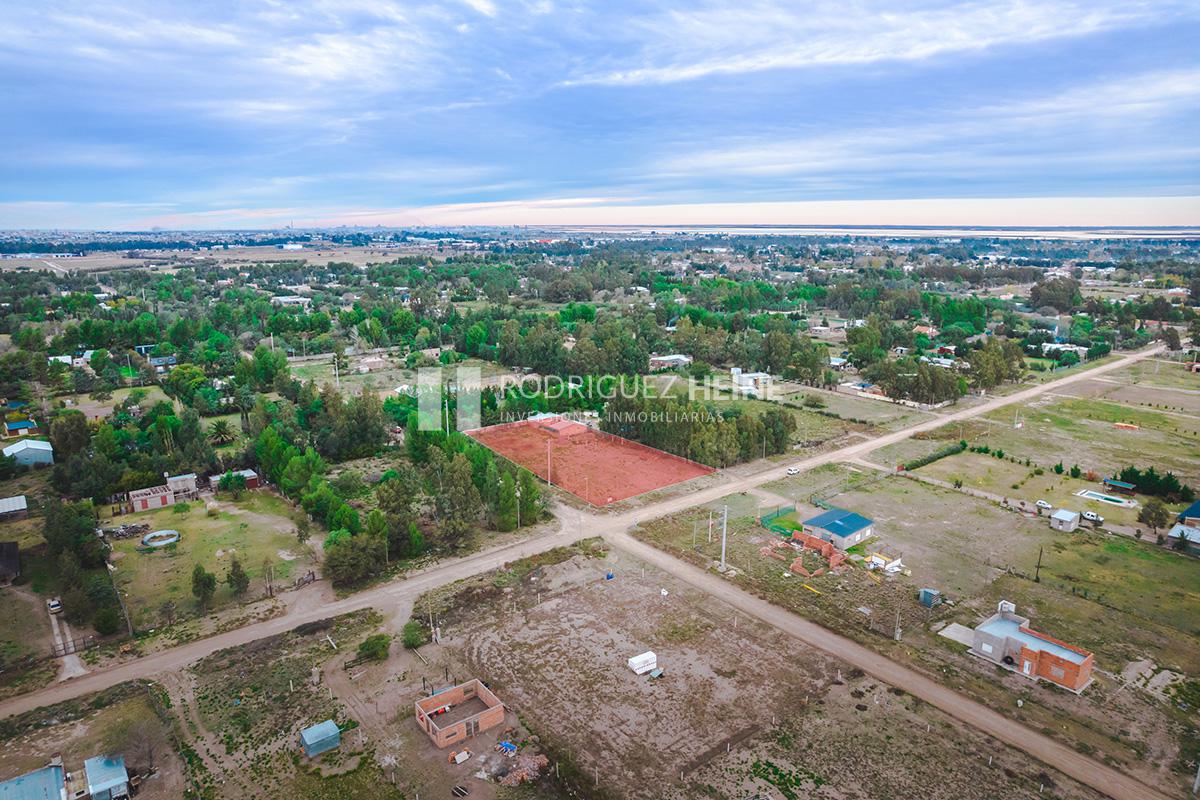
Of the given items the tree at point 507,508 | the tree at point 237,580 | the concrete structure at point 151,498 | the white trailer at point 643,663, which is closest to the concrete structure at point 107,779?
the tree at point 237,580

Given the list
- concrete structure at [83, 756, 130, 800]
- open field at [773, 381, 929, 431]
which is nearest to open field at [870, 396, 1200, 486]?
open field at [773, 381, 929, 431]

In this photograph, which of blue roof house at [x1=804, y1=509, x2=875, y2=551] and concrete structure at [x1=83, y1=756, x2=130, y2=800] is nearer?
concrete structure at [x1=83, y1=756, x2=130, y2=800]

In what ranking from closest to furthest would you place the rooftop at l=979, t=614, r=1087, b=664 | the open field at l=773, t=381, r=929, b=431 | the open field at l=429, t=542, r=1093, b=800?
1. the open field at l=429, t=542, r=1093, b=800
2. the rooftop at l=979, t=614, r=1087, b=664
3. the open field at l=773, t=381, r=929, b=431

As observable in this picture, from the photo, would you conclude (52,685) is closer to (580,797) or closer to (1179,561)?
(580,797)

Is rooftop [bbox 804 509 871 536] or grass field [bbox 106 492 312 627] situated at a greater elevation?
rooftop [bbox 804 509 871 536]

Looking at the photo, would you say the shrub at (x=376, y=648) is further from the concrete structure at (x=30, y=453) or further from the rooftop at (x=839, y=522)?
the concrete structure at (x=30, y=453)

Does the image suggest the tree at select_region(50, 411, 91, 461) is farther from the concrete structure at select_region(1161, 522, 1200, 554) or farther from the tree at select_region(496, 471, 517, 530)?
the concrete structure at select_region(1161, 522, 1200, 554)
